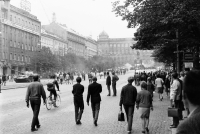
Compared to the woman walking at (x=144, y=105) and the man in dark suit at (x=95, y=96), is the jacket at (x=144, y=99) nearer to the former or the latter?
the woman walking at (x=144, y=105)

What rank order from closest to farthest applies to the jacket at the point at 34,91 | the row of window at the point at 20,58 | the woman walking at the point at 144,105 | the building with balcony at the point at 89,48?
the woman walking at the point at 144,105 → the jacket at the point at 34,91 → the row of window at the point at 20,58 → the building with balcony at the point at 89,48

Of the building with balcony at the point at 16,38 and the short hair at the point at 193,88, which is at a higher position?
the building with balcony at the point at 16,38

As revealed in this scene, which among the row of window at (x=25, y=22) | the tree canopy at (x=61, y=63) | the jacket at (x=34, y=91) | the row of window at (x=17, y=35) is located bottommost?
the jacket at (x=34, y=91)

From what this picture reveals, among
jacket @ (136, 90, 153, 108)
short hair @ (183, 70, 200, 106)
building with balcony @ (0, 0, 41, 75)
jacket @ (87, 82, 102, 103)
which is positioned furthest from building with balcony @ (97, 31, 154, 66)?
short hair @ (183, 70, 200, 106)

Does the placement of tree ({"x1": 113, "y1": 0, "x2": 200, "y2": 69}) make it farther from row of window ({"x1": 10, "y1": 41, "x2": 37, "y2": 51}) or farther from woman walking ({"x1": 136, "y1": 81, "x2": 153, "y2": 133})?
row of window ({"x1": 10, "y1": 41, "x2": 37, "y2": 51})

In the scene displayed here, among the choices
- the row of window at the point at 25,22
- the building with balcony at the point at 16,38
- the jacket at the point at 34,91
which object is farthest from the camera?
the row of window at the point at 25,22

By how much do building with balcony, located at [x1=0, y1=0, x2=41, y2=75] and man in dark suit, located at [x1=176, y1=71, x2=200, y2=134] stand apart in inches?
2238

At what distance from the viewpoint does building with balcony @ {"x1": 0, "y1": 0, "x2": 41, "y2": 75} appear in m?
61.4

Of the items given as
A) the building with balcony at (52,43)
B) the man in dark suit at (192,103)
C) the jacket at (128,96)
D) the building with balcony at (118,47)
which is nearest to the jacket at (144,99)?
the jacket at (128,96)

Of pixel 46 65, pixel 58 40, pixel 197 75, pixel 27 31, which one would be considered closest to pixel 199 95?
pixel 197 75

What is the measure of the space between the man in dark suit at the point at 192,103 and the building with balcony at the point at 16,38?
56.9 m

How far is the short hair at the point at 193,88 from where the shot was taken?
2.14m

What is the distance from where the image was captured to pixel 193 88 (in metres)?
2.15

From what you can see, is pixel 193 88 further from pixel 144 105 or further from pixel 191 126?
pixel 144 105
